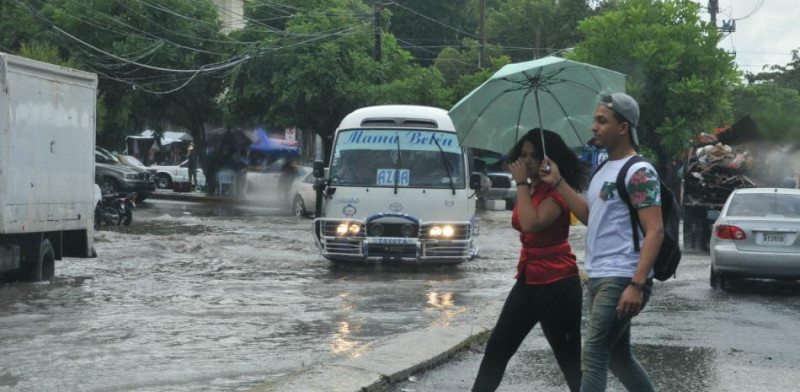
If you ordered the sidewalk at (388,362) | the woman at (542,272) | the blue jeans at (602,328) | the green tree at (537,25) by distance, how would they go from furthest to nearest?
the green tree at (537,25) → the sidewalk at (388,362) → the woman at (542,272) → the blue jeans at (602,328)

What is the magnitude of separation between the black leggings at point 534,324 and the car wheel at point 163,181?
4516 cm

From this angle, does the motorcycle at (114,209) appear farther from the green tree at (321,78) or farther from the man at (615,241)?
the man at (615,241)

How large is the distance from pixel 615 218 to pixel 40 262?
1155cm

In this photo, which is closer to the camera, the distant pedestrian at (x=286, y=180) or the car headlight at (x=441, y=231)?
the car headlight at (x=441, y=231)

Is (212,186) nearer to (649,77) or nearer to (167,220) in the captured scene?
(167,220)

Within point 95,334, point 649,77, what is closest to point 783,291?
point 95,334

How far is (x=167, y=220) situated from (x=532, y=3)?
43527 millimetres

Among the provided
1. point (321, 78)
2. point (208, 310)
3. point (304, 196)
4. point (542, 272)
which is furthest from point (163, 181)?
point (542, 272)

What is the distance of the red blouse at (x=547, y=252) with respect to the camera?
6141mm

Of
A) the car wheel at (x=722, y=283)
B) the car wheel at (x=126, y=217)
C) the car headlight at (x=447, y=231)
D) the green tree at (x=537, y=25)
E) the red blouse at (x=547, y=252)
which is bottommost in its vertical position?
the car wheel at (x=722, y=283)

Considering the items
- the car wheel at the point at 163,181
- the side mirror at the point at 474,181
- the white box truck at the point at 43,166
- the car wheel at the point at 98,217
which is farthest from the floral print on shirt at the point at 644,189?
the car wheel at the point at 163,181

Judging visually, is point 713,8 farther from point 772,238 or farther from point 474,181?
point 772,238

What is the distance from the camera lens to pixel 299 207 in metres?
33.8

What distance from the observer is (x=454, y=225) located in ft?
57.8
